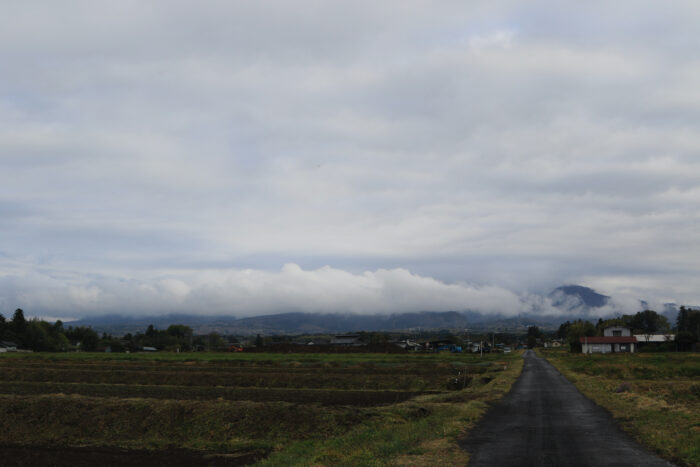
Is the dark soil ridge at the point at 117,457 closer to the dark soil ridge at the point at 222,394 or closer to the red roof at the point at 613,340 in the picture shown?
the dark soil ridge at the point at 222,394

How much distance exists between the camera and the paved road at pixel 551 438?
56.4ft

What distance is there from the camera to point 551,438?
21.4 m

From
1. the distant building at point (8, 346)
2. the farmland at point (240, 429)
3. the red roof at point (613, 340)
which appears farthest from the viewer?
the distant building at point (8, 346)

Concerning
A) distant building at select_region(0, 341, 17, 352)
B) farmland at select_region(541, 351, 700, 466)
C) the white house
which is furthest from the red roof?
distant building at select_region(0, 341, 17, 352)

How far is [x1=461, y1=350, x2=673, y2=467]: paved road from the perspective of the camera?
17.2 meters

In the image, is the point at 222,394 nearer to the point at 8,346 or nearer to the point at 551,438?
the point at 551,438

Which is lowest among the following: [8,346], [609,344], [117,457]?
[8,346]

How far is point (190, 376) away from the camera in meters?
58.4

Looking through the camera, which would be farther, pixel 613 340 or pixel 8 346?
pixel 8 346

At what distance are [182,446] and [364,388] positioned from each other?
2626cm

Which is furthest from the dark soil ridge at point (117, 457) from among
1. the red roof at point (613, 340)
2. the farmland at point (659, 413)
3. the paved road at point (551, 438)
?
the red roof at point (613, 340)

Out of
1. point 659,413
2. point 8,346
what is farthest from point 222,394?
point 8,346

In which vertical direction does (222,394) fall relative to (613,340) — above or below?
above

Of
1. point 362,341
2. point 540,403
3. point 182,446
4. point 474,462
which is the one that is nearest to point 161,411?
point 182,446
